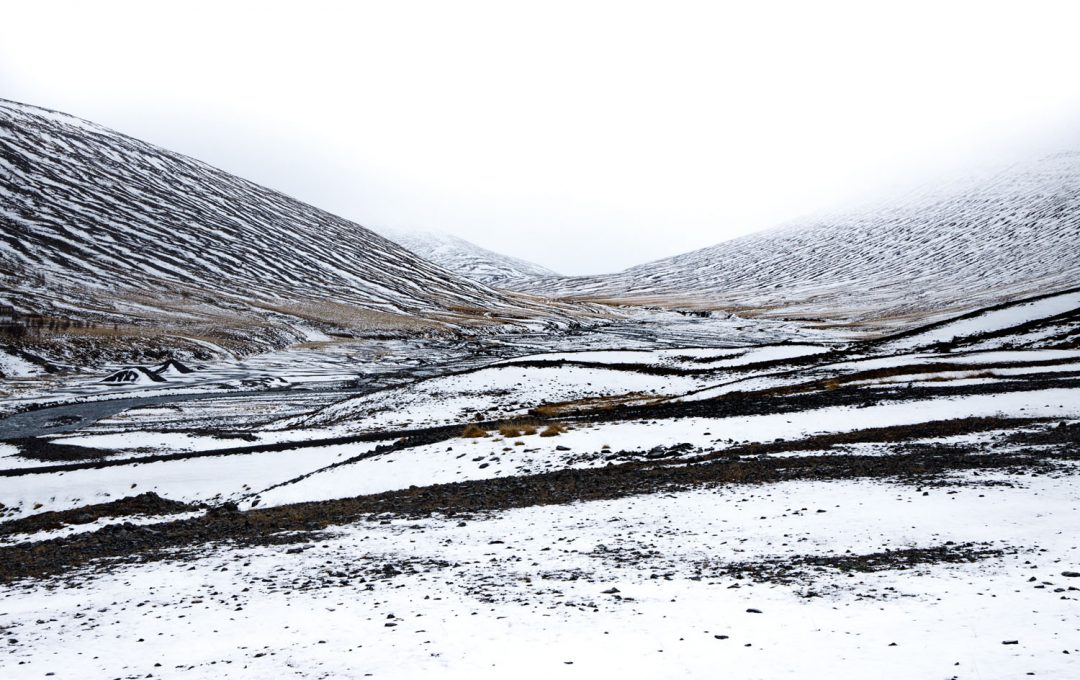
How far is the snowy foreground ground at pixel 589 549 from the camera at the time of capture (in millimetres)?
9000

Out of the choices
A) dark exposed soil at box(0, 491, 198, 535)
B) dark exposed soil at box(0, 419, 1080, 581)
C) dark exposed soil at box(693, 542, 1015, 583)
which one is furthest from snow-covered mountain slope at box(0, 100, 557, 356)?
dark exposed soil at box(693, 542, 1015, 583)

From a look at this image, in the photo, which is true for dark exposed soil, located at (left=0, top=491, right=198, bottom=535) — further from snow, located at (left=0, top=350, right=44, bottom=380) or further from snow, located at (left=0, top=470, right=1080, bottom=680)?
snow, located at (left=0, top=350, right=44, bottom=380)

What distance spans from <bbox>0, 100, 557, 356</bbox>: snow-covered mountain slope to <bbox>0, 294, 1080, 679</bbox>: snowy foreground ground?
3703 inches

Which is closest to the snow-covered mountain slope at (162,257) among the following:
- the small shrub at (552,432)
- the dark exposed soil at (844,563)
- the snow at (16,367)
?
the snow at (16,367)

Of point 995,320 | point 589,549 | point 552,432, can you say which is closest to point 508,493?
point 589,549

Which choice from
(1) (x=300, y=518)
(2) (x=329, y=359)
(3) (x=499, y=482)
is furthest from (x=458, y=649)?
(2) (x=329, y=359)

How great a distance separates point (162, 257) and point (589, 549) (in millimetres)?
158387

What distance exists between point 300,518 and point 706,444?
46.6 ft

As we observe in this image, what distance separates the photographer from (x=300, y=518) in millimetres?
19609

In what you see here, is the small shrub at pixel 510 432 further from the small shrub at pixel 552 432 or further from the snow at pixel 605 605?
the snow at pixel 605 605

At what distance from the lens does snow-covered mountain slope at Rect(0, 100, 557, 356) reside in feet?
406

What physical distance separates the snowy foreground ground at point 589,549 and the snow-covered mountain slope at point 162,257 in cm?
9405

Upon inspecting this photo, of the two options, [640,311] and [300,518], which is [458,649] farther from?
[640,311]

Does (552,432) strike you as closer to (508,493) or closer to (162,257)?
(508,493)
